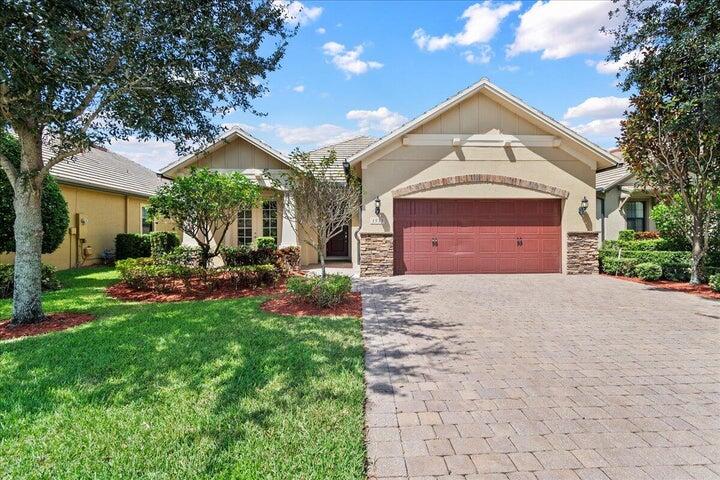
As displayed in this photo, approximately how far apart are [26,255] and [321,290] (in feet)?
17.6

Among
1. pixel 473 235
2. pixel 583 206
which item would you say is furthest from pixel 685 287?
pixel 473 235

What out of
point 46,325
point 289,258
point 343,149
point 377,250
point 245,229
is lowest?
point 46,325

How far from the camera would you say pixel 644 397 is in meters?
3.91

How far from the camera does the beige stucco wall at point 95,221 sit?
14336 millimetres

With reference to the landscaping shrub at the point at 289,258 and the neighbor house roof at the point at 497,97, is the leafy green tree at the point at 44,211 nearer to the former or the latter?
the landscaping shrub at the point at 289,258

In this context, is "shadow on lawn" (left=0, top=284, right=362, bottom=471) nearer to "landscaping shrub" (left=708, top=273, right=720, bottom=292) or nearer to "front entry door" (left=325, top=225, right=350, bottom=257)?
"landscaping shrub" (left=708, top=273, right=720, bottom=292)

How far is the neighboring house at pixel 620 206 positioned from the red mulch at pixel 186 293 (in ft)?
50.3

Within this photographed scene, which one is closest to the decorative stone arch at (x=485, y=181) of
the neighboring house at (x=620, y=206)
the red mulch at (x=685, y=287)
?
the red mulch at (x=685, y=287)

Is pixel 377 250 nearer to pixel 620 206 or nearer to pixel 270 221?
pixel 270 221

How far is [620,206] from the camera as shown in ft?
56.4

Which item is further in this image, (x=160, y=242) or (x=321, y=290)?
(x=160, y=242)

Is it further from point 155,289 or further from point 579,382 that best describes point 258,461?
point 155,289

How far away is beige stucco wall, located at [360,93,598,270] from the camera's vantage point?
12.2m

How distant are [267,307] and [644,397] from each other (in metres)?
6.28
